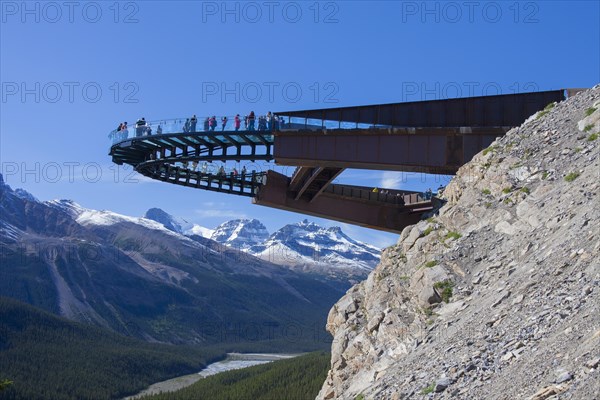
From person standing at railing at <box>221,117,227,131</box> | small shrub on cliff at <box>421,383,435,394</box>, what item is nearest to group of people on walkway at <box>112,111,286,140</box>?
person standing at railing at <box>221,117,227,131</box>

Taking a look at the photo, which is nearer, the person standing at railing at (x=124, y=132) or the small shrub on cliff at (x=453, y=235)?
the small shrub on cliff at (x=453, y=235)

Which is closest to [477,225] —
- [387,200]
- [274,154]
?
[274,154]

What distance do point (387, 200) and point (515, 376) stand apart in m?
33.9

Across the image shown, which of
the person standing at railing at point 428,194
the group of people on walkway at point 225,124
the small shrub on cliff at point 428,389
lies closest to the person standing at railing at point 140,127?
the group of people on walkway at point 225,124

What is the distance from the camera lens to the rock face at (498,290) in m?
14.2

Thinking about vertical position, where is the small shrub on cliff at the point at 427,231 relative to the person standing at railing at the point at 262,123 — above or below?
below

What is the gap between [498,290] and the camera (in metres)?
18.8

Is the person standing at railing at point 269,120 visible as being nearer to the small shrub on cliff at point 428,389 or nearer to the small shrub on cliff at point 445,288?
the small shrub on cliff at point 445,288

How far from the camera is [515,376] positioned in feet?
45.1

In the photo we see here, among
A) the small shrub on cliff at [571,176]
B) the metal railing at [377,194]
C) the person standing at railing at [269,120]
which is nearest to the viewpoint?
the small shrub on cliff at [571,176]

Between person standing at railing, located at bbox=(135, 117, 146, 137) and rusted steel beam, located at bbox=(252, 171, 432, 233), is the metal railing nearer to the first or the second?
rusted steel beam, located at bbox=(252, 171, 432, 233)

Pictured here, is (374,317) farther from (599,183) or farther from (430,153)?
(430,153)

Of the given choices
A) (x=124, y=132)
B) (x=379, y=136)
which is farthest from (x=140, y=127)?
(x=379, y=136)

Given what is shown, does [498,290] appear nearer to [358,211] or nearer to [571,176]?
[571,176]
